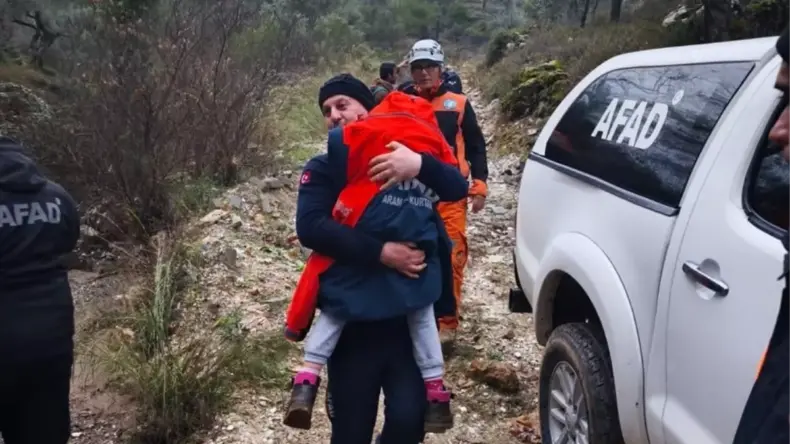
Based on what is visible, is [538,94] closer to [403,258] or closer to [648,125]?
[648,125]

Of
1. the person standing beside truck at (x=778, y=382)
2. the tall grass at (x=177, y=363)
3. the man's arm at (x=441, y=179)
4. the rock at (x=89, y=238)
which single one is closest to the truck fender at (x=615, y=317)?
the man's arm at (x=441, y=179)

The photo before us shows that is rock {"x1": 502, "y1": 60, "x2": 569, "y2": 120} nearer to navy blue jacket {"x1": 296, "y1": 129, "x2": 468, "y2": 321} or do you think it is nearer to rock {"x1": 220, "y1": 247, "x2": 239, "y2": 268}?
rock {"x1": 220, "y1": 247, "x2": 239, "y2": 268}

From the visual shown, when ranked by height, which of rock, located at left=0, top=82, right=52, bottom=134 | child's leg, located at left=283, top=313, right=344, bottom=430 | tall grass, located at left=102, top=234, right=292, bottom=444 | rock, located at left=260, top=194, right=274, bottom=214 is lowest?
tall grass, located at left=102, top=234, right=292, bottom=444

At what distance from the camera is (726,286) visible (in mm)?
2143

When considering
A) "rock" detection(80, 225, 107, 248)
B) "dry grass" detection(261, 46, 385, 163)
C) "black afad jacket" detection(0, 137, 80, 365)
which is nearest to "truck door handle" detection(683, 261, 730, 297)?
"black afad jacket" detection(0, 137, 80, 365)

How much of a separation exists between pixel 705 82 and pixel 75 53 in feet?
28.9

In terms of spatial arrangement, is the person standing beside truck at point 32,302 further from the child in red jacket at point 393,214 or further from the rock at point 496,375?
the rock at point 496,375

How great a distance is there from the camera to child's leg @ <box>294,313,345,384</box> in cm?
262

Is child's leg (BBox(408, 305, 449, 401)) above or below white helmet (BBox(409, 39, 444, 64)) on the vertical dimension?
below

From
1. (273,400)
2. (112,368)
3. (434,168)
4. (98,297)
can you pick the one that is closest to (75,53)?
(98,297)

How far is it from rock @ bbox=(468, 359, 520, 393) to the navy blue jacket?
1951mm

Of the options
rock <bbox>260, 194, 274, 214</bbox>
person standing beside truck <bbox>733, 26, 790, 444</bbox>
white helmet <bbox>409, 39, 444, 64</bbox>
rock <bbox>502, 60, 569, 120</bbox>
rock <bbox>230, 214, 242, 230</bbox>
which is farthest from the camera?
rock <bbox>502, 60, 569, 120</bbox>

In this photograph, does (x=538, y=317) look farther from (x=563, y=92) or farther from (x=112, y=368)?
(x=563, y=92)

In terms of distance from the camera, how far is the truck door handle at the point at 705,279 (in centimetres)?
215
